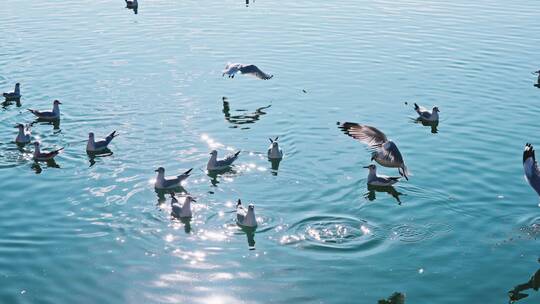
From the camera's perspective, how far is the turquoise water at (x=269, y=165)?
16.0 meters

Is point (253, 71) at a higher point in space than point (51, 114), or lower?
higher

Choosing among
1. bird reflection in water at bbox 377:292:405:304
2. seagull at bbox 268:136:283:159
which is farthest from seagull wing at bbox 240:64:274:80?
bird reflection in water at bbox 377:292:405:304

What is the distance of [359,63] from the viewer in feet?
113

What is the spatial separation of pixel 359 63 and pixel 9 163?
57.4 ft

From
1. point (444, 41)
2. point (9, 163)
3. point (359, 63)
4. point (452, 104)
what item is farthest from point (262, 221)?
point (444, 41)

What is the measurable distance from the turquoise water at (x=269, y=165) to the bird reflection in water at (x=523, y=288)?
0.15 metres

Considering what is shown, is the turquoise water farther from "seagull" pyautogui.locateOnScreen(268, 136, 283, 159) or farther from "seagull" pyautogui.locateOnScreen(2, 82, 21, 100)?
"seagull" pyautogui.locateOnScreen(2, 82, 21, 100)

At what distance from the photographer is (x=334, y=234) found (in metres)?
17.6

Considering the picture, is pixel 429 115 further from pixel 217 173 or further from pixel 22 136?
pixel 22 136

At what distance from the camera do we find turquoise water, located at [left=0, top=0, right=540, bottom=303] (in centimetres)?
1598

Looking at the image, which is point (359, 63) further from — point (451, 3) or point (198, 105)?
point (451, 3)

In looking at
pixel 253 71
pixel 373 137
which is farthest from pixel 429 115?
pixel 253 71

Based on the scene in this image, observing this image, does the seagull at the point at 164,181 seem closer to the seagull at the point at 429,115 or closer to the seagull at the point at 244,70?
Answer: the seagull at the point at 429,115

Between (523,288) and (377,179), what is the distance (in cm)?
590
